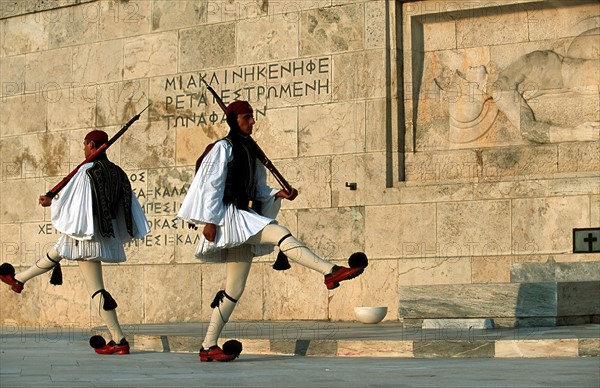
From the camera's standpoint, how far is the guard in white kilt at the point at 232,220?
30.3ft

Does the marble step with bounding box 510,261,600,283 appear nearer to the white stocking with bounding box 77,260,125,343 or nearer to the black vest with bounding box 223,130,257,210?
the black vest with bounding box 223,130,257,210

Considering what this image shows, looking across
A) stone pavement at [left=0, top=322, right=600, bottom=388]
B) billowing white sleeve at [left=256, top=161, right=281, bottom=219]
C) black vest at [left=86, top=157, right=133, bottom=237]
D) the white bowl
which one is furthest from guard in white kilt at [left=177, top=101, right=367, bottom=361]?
the white bowl

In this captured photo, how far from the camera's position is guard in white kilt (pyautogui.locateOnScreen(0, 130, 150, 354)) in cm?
1057

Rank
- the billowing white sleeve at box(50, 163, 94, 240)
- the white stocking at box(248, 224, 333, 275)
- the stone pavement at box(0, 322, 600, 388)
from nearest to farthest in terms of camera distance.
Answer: the stone pavement at box(0, 322, 600, 388), the white stocking at box(248, 224, 333, 275), the billowing white sleeve at box(50, 163, 94, 240)

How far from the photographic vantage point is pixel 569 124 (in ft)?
46.4

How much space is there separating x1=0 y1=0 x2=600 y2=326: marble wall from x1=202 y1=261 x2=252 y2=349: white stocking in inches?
161

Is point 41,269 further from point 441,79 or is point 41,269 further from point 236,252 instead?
point 441,79

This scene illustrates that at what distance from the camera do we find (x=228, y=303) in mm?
9414

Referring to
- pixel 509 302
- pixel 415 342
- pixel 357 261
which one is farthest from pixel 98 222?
pixel 509 302

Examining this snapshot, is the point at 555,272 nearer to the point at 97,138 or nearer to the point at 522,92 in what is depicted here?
the point at 522,92

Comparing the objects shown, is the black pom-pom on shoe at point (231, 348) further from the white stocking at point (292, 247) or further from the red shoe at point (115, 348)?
the red shoe at point (115, 348)

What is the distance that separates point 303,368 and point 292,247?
1.01 m

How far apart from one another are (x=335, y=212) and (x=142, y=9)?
4.24m

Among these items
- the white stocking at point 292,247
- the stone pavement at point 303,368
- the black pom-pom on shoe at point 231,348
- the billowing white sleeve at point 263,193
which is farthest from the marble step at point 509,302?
the black pom-pom on shoe at point 231,348
